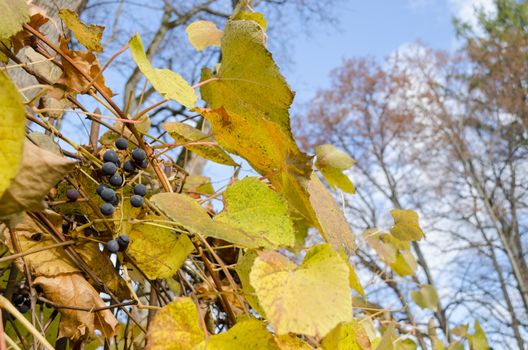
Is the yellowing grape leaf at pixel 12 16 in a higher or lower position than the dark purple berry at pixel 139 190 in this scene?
higher

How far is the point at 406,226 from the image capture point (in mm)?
642

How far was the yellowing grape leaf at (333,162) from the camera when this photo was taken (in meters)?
0.53

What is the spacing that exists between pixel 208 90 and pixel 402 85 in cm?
904

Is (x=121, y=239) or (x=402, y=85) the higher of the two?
(x=402, y=85)

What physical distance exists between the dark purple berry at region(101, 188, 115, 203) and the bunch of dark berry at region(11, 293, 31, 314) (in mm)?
116

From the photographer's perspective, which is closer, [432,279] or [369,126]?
[432,279]

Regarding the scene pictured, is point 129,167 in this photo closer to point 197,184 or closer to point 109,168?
point 109,168

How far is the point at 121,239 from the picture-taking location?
13.3 inches

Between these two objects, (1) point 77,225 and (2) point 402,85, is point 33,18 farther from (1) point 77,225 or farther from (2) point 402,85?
(2) point 402,85

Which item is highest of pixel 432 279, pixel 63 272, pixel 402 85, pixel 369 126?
pixel 402 85

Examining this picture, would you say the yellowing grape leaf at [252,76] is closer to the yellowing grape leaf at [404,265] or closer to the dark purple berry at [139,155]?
the dark purple berry at [139,155]

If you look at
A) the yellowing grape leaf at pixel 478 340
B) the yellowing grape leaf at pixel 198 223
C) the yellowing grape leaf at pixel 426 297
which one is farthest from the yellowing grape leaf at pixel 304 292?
the yellowing grape leaf at pixel 426 297

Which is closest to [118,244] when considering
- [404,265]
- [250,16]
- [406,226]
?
[250,16]

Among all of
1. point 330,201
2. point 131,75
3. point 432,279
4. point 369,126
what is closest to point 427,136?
point 369,126
